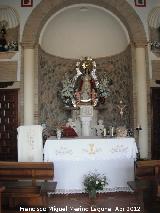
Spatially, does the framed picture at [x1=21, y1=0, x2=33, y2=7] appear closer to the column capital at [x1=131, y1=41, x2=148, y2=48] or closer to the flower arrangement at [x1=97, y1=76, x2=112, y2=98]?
the flower arrangement at [x1=97, y1=76, x2=112, y2=98]

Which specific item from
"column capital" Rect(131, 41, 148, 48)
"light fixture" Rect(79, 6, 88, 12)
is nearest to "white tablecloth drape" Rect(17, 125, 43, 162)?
"column capital" Rect(131, 41, 148, 48)

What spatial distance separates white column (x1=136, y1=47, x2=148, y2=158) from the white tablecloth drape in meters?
2.89

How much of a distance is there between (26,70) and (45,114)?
4.94 ft

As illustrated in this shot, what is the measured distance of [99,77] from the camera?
→ 34.8 feet

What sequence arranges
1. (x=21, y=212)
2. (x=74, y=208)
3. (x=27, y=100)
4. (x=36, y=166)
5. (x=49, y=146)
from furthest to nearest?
(x=27, y=100)
(x=49, y=146)
(x=74, y=208)
(x=36, y=166)
(x=21, y=212)

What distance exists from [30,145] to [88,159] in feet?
4.51

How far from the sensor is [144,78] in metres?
9.38

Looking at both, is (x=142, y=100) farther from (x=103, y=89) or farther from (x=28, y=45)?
(x=28, y=45)

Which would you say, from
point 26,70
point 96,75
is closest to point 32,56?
point 26,70

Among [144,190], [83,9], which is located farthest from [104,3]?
[144,190]

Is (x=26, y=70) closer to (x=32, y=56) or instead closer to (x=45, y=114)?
(x=32, y=56)

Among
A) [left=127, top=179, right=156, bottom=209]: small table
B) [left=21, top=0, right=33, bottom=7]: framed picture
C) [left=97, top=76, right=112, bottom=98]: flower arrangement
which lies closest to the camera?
[left=127, top=179, right=156, bottom=209]: small table

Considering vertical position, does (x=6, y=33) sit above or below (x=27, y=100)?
above

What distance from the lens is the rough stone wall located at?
1012 centimetres
